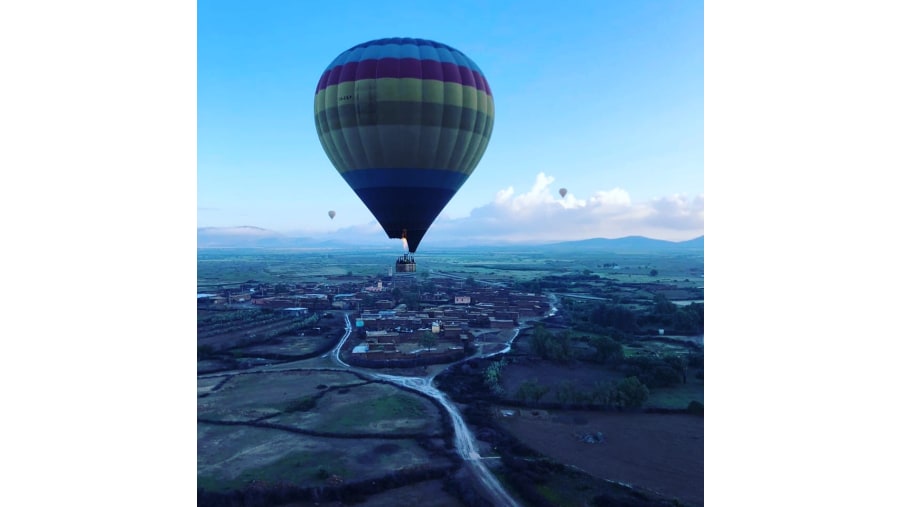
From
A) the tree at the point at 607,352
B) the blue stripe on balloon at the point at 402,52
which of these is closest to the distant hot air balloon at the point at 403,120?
the blue stripe on balloon at the point at 402,52

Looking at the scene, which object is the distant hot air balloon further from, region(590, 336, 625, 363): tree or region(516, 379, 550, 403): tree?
region(590, 336, 625, 363): tree

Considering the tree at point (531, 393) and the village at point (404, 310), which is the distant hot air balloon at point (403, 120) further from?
the village at point (404, 310)

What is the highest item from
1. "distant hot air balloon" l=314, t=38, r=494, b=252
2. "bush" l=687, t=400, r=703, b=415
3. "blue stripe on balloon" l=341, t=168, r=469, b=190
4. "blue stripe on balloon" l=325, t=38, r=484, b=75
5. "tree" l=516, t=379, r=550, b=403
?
"blue stripe on balloon" l=325, t=38, r=484, b=75

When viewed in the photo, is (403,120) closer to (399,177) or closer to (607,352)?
(399,177)

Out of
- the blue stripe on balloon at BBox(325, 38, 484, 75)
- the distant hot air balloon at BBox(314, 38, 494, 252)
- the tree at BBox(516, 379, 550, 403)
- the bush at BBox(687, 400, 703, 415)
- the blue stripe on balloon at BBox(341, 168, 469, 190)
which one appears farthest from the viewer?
the tree at BBox(516, 379, 550, 403)

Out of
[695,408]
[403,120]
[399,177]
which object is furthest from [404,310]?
[403,120]

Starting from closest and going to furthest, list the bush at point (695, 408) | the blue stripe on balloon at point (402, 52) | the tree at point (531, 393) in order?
the blue stripe on balloon at point (402, 52)
the bush at point (695, 408)
the tree at point (531, 393)

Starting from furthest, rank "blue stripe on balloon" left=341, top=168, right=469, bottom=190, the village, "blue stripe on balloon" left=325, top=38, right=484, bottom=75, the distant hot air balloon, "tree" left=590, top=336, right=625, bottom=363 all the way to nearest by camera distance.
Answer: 1. the village
2. "tree" left=590, top=336, right=625, bottom=363
3. "blue stripe on balloon" left=341, top=168, right=469, bottom=190
4. "blue stripe on balloon" left=325, top=38, right=484, bottom=75
5. the distant hot air balloon

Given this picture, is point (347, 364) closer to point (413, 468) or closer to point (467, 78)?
point (413, 468)

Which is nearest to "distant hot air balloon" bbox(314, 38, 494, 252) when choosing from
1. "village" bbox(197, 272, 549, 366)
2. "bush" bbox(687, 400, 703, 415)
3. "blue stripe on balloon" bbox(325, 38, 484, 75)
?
"blue stripe on balloon" bbox(325, 38, 484, 75)
